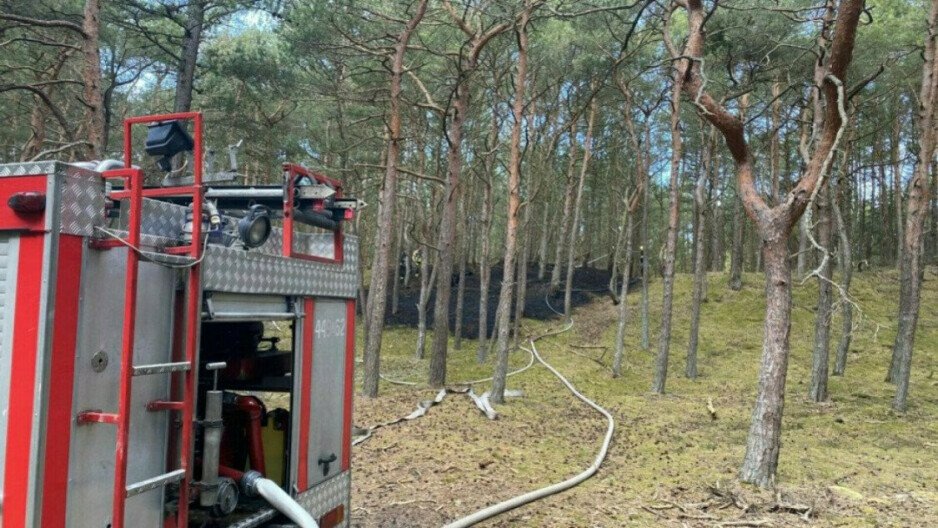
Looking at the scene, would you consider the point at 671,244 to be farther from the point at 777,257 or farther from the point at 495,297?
the point at 495,297

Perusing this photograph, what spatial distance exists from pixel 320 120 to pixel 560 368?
10.5m

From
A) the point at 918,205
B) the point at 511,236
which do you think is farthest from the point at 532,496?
the point at 918,205

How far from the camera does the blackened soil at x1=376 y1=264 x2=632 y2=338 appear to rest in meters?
23.2

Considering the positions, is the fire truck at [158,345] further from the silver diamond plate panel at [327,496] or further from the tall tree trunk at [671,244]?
the tall tree trunk at [671,244]

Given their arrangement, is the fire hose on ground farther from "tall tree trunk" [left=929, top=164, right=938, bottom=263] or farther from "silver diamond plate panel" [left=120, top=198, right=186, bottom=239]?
"tall tree trunk" [left=929, top=164, right=938, bottom=263]

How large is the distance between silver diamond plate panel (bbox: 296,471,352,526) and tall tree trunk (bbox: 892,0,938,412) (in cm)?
1130

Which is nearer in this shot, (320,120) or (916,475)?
(916,475)

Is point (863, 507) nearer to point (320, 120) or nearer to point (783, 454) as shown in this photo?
point (783, 454)

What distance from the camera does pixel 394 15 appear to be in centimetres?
1307

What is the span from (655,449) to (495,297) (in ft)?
51.7

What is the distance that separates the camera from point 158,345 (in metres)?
2.74

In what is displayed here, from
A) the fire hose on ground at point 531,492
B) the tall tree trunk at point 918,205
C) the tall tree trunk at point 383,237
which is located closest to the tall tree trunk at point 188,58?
the tall tree trunk at point 383,237

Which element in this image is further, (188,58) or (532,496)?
(188,58)

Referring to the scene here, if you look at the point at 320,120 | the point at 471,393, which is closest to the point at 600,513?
the point at 471,393
